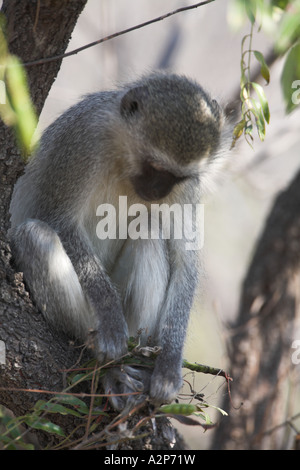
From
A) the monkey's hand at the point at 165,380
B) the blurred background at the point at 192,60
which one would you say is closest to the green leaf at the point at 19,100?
the monkey's hand at the point at 165,380

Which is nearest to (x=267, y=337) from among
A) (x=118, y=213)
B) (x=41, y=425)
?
(x=118, y=213)

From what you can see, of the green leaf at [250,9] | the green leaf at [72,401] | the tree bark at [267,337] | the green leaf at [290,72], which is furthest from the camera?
the tree bark at [267,337]

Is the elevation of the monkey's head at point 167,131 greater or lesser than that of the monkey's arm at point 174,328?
greater

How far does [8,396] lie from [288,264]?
3.60m

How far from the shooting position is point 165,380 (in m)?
3.47

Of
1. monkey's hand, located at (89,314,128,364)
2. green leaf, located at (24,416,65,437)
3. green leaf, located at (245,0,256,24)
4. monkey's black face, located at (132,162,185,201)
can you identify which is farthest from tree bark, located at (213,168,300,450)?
green leaf, located at (245,0,256,24)

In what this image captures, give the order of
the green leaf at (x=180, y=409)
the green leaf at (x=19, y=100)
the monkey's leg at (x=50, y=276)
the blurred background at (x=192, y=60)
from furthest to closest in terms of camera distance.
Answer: the blurred background at (x=192, y=60) < the monkey's leg at (x=50, y=276) < the green leaf at (x=180, y=409) < the green leaf at (x=19, y=100)

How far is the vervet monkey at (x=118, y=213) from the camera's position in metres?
3.43

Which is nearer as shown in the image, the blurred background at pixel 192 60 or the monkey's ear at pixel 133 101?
the monkey's ear at pixel 133 101

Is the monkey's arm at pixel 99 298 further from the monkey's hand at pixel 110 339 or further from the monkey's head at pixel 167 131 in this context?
the monkey's head at pixel 167 131

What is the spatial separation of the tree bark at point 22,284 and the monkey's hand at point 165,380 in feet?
0.51

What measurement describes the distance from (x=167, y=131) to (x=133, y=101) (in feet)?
1.12

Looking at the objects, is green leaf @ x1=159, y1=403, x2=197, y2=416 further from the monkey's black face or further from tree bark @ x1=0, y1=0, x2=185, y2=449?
the monkey's black face
